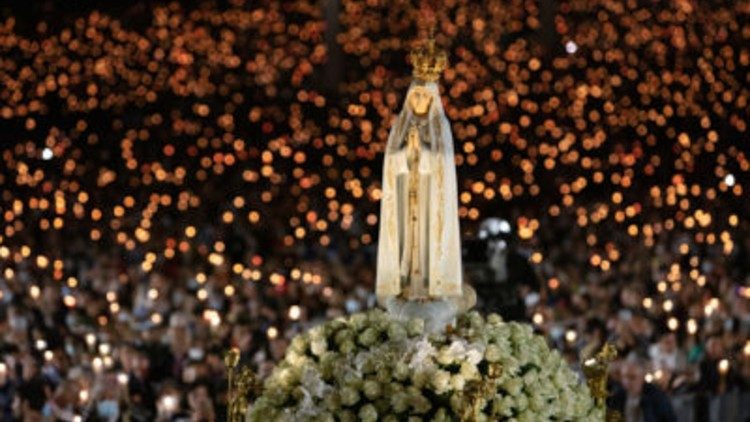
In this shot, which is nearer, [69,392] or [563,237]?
[69,392]

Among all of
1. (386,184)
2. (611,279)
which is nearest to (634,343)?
(611,279)

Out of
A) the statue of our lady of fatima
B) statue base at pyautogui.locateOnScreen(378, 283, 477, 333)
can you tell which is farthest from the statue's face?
statue base at pyautogui.locateOnScreen(378, 283, 477, 333)

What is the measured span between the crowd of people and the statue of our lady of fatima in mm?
5507

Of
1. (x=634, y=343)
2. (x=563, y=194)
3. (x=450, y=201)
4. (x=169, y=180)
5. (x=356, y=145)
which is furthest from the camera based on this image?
(x=356, y=145)

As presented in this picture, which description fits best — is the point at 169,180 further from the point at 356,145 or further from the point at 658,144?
the point at 658,144

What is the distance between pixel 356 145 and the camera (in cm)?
3875

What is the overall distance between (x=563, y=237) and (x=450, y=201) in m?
17.2

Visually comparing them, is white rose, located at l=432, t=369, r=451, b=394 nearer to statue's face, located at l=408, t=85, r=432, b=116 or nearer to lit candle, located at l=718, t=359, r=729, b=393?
statue's face, located at l=408, t=85, r=432, b=116

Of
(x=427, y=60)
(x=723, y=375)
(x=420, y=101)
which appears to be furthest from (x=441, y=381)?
(x=723, y=375)

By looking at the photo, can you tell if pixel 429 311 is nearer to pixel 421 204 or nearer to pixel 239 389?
pixel 421 204

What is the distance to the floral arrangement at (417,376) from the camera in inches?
402

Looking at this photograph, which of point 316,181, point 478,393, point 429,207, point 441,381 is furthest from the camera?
point 316,181

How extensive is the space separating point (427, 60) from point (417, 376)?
2.05 m

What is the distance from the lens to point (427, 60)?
11383 mm
